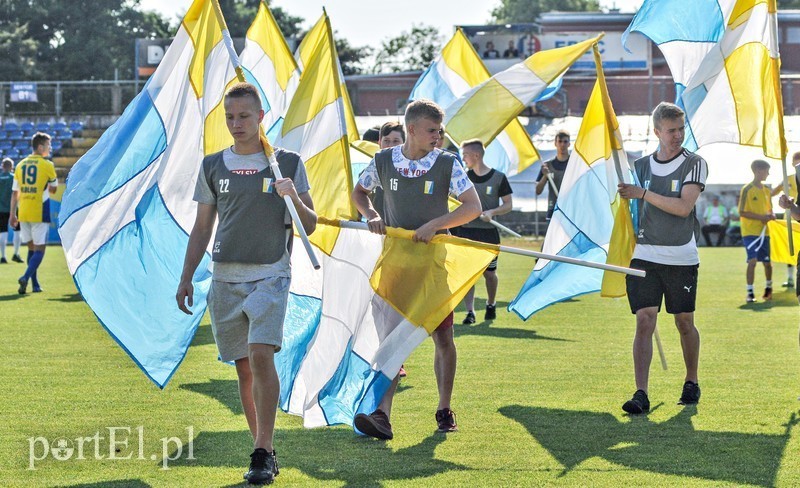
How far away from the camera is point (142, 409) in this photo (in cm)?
750

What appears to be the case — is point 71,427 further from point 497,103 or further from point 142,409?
point 497,103

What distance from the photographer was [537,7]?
103812 millimetres

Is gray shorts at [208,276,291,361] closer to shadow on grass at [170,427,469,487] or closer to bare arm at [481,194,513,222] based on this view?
shadow on grass at [170,427,469,487]

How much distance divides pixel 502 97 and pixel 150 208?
17.2ft

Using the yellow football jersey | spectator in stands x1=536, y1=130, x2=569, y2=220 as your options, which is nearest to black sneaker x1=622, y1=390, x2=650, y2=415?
spectator in stands x1=536, y1=130, x2=569, y2=220

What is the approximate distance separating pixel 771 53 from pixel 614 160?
1.24 meters

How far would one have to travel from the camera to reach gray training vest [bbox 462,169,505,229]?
1241 centimetres

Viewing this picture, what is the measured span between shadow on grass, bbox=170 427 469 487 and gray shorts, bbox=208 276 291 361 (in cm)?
62

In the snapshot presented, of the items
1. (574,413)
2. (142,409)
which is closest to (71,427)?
(142,409)

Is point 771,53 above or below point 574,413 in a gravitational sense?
above

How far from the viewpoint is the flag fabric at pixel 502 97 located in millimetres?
11406

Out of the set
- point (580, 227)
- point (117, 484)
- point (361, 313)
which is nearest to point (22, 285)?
point (580, 227)

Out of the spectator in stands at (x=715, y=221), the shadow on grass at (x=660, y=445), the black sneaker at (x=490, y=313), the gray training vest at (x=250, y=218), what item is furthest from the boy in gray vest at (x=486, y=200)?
the spectator in stands at (x=715, y=221)

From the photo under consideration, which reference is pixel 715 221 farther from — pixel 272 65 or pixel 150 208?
pixel 150 208
